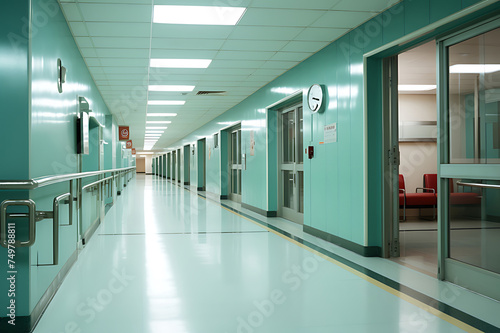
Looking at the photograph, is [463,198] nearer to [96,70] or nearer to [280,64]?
[280,64]

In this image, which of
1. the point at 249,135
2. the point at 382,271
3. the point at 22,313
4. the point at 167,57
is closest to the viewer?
the point at 22,313

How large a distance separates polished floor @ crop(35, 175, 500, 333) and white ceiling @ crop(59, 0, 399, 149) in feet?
8.23

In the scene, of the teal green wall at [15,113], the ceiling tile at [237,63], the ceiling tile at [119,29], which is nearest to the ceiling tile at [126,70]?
the ceiling tile at [237,63]

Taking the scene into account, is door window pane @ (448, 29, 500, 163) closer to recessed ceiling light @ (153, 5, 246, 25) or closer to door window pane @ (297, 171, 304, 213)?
recessed ceiling light @ (153, 5, 246, 25)

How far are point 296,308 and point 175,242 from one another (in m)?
2.73

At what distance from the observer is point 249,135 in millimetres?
9250

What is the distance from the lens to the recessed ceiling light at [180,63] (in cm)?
612

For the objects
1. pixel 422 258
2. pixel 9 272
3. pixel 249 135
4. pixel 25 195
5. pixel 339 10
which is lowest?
pixel 422 258

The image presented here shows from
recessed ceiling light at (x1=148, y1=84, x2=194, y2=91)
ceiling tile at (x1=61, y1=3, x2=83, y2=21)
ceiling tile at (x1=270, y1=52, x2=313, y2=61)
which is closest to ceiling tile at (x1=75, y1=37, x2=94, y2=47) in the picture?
ceiling tile at (x1=61, y1=3, x2=83, y2=21)

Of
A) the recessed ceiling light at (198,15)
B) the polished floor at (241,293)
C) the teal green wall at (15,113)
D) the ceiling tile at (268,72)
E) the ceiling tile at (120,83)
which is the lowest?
the polished floor at (241,293)

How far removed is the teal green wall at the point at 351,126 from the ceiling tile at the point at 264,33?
25.8 inches

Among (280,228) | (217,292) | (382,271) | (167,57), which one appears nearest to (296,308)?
(217,292)

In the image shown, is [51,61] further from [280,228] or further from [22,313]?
[280,228]

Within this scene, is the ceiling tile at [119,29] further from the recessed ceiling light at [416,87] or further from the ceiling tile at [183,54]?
the recessed ceiling light at [416,87]
